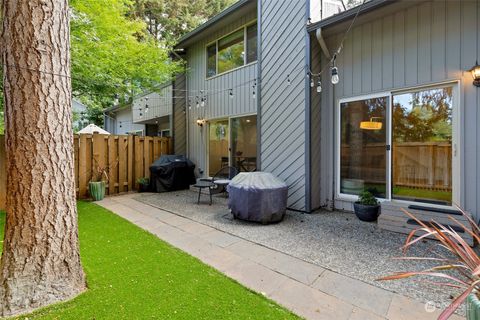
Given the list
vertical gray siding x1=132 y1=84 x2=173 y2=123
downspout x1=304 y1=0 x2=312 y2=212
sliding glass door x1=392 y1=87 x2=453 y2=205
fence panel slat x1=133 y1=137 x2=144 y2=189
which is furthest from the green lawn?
vertical gray siding x1=132 y1=84 x2=173 y2=123

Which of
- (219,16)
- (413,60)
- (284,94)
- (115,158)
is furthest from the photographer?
(115,158)

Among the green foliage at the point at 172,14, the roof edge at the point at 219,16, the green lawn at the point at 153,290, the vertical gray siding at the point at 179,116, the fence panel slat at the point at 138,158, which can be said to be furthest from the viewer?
the green foliage at the point at 172,14

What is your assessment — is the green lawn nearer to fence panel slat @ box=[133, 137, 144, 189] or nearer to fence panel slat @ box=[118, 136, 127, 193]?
fence panel slat @ box=[118, 136, 127, 193]

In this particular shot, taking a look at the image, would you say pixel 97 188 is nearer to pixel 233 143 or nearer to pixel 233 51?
pixel 233 143

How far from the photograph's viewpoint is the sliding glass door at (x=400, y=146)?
12.9 ft

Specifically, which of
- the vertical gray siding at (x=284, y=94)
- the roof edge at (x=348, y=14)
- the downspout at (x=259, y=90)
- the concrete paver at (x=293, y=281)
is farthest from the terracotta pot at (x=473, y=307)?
the downspout at (x=259, y=90)

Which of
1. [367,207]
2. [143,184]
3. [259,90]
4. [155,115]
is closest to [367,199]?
[367,207]

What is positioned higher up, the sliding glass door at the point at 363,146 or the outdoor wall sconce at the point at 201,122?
the outdoor wall sconce at the point at 201,122

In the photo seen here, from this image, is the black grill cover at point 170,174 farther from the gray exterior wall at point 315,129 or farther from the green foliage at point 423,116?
the green foliage at point 423,116

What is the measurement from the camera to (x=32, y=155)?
6.48 feet

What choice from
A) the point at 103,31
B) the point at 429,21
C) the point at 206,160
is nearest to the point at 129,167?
the point at 206,160

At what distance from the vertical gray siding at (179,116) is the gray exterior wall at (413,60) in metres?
5.12

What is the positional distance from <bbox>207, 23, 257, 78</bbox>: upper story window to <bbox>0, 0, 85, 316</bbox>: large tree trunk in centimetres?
495

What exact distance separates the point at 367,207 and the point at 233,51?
206 inches
